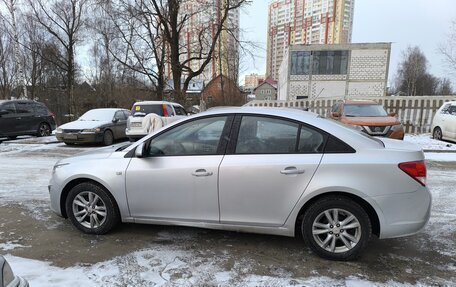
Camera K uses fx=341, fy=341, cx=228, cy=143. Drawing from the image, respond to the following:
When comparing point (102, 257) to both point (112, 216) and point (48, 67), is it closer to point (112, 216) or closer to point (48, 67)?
point (112, 216)

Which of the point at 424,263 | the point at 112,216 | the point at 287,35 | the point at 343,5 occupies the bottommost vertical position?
the point at 424,263

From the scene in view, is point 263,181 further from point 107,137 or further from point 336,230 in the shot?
point 107,137

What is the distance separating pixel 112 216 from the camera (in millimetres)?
4047

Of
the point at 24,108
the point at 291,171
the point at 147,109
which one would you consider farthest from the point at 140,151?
the point at 24,108

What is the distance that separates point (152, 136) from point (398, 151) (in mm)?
2627

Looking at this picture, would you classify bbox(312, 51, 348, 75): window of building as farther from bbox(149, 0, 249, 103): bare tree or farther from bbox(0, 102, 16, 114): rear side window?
bbox(0, 102, 16, 114): rear side window

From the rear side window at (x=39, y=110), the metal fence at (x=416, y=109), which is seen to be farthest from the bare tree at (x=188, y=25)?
the metal fence at (x=416, y=109)

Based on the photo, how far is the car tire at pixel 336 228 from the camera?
3395 millimetres

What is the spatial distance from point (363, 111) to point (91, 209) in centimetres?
1030

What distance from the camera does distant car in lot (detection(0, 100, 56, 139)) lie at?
43.4ft

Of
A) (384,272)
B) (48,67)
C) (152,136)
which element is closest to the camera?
(384,272)

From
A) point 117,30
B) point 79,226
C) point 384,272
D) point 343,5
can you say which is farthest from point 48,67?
point 343,5

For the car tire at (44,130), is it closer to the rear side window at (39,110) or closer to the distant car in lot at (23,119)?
the distant car in lot at (23,119)

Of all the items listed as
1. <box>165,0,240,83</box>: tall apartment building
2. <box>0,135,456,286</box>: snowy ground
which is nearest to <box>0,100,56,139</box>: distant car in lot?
<box>165,0,240,83</box>: tall apartment building
